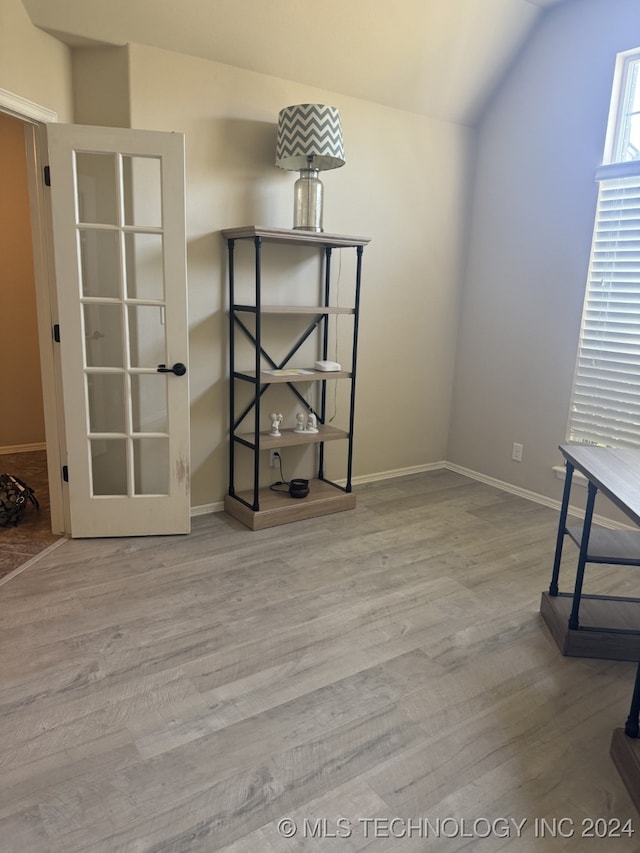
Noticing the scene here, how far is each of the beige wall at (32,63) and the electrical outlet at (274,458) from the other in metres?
2.12

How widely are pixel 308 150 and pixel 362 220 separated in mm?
846

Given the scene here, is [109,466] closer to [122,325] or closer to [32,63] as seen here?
[122,325]

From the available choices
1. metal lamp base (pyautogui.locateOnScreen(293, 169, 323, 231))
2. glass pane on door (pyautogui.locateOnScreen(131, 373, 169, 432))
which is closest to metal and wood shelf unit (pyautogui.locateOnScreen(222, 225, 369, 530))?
metal lamp base (pyautogui.locateOnScreen(293, 169, 323, 231))

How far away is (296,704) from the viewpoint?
1.97m

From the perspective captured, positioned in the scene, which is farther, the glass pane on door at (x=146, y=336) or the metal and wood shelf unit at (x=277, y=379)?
the metal and wood shelf unit at (x=277, y=379)

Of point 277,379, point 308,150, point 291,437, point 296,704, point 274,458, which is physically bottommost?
point 296,704

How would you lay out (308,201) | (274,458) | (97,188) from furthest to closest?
(274,458)
(308,201)
(97,188)

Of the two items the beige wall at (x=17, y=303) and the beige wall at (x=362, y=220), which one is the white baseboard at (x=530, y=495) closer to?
the beige wall at (x=362, y=220)

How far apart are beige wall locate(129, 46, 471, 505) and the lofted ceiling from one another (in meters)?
0.09

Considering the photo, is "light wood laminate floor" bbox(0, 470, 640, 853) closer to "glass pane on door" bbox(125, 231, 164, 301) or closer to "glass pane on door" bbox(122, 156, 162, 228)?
"glass pane on door" bbox(125, 231, 164, 301)

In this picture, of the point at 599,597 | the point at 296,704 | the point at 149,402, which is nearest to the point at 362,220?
the point at 149,402

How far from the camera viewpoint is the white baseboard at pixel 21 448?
4703 mm

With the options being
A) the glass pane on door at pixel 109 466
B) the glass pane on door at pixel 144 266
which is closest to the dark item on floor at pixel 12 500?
the glass pane on door at pixel 109 466

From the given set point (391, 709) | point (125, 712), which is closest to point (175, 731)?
point (125, 712)
